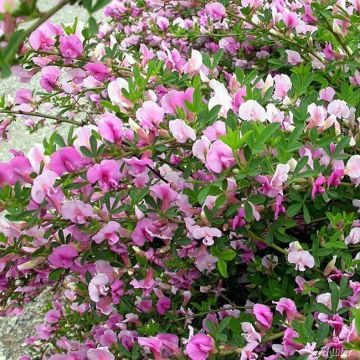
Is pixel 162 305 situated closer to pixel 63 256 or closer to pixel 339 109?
pixel 63 256

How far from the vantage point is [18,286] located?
1.66 meters

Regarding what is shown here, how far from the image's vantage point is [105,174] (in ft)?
4.14

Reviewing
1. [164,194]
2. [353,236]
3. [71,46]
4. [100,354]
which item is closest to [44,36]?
[71,46]

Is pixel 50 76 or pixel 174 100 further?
pixel 50 76

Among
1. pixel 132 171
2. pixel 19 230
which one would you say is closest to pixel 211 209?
pixel 132 171

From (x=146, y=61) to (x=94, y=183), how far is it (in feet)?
2.09

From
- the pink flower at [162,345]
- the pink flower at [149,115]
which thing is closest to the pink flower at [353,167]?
the pink flower at [149,115]

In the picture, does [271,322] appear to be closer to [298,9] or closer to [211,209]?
[211,209]

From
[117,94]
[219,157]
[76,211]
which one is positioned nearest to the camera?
[219,157]

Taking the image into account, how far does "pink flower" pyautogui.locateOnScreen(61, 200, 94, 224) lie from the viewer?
130 cm

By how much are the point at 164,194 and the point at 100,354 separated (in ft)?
1.37

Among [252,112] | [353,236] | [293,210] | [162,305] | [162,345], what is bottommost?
[162,305]

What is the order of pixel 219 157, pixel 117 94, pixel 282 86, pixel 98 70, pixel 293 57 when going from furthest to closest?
pixel 293 57
pixel 98 70
pixel 282 86
pixel 117 94
pixel 219 157

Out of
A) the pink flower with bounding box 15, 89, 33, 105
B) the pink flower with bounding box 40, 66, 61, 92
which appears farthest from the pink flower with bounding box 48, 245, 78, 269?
the pink flower with bounding box 15, 89, 33, 105
